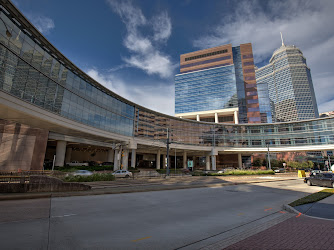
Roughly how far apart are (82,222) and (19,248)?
2.47 m

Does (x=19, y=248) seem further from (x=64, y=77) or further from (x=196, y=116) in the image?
(x=196, y=116)

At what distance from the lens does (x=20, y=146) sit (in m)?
30.6

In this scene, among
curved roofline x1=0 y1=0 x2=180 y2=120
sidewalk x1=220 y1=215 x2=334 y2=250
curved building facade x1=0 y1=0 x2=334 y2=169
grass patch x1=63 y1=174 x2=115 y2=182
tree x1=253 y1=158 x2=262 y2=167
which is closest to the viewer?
sidewalk x1=220 y1=215 x2=334 y2=250

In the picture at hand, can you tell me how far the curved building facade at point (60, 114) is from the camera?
22.2 metres

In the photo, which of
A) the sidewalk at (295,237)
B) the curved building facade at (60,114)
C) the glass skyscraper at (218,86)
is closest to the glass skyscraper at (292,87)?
the glass skyscraper at (218,86)

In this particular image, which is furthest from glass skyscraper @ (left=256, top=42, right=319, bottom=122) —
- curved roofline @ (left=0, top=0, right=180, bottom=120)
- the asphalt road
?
the asphalt road

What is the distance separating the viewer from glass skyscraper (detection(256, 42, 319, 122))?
525 feet

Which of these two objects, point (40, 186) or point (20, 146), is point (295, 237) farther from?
point (20, 146)

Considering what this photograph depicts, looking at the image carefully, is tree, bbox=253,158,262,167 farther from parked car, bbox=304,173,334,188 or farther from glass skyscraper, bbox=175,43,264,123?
parked car, bbox=304,173,334,188

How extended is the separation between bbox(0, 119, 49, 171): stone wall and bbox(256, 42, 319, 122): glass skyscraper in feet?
546

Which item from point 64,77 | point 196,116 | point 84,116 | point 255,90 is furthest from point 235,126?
point 64,77

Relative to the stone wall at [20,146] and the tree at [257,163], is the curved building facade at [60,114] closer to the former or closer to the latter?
the stone wall at [20,146]

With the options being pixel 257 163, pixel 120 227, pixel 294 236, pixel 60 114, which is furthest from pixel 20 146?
pixel 257 163

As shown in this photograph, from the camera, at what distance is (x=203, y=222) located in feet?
22.9
